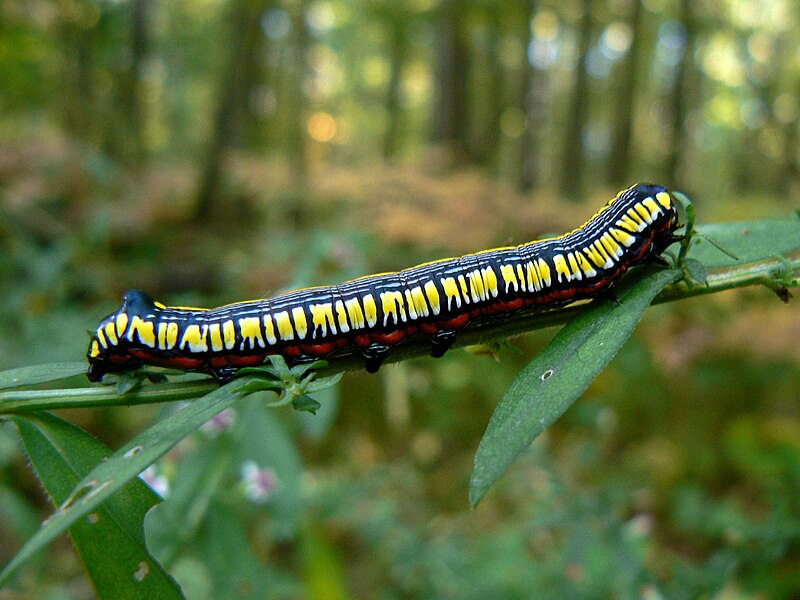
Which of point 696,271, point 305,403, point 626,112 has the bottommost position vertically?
point 626,112

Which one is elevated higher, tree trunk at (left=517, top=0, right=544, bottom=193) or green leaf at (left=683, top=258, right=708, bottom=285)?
green leaf at (left=683, top=258, right=708, bottom=285)

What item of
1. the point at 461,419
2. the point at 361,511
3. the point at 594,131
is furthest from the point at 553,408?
the point at 594,131

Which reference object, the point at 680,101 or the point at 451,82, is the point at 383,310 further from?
the point at 680,101

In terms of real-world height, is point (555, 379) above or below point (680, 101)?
above

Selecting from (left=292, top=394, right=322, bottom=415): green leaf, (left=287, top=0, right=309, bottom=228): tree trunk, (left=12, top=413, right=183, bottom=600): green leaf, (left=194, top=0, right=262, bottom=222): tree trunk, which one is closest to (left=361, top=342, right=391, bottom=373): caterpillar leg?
(left=292, top=394, right=322, bottom=415): green leaf

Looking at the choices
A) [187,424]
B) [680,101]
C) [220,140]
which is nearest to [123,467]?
[187,424]

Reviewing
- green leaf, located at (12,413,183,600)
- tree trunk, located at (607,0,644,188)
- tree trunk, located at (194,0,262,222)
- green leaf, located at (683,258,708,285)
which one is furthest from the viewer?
tree trunk, located at (607,0,644,188)

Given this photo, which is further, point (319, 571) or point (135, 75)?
point (135, 75)

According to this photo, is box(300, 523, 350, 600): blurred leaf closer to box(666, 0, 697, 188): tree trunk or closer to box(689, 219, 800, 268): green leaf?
box(689, 219, 800, 268): green leaf
